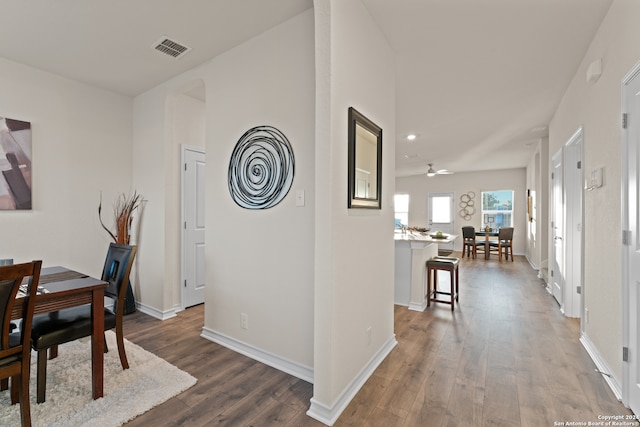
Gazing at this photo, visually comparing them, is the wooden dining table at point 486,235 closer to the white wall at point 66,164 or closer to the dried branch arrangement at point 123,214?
the dried branch arrangement at point 123,214

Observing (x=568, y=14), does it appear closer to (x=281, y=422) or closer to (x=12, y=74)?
(x=281, y=422)

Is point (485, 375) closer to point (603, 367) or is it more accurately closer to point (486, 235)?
point (603, 367)

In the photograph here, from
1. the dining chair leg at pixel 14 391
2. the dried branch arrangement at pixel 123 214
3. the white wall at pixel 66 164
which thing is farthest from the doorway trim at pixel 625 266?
the white wall at pixel 66 164

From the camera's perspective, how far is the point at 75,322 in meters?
1.93

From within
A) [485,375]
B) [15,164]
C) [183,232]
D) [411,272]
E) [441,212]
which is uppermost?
[15,164]

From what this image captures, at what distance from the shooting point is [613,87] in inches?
81.0

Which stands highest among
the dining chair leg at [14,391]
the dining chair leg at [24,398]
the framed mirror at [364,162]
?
the framed mirror at [364,162]

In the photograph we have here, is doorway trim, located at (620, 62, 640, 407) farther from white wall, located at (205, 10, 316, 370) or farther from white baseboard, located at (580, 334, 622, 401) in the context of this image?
white wall, located at (205, 10, 316, 370)

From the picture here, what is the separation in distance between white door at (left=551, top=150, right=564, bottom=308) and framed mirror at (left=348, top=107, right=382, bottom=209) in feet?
9.62

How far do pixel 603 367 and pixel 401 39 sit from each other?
3035mm

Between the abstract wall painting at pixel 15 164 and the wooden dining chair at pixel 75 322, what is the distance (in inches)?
53.6

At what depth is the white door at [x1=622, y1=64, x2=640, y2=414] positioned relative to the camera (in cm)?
171

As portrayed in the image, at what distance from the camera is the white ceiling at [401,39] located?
2.13 meters

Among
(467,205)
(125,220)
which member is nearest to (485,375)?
(125,220)
